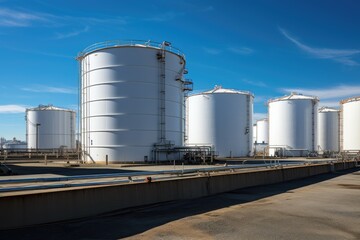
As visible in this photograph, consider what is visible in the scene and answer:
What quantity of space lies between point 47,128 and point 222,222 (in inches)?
2090

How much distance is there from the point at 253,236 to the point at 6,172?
14449mm

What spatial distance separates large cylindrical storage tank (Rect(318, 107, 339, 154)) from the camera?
198ft

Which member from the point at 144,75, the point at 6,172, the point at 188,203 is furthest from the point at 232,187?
the point at 144,75

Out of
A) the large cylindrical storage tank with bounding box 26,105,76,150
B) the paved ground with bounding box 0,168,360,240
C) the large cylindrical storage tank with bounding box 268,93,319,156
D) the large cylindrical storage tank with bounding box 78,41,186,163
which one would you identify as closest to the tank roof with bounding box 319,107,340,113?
the large cylindrical storage tank with bounding box 268,93,319,156

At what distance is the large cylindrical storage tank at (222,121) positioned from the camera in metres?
46.6

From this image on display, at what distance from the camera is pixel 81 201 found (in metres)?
9.84

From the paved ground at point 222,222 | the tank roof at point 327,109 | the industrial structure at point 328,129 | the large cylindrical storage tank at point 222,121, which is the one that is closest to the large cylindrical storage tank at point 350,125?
the industrial structure at point 328,129

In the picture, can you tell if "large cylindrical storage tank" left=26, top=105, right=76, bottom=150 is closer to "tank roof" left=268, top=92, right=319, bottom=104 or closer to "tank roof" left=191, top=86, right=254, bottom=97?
"tank roof" left=191, top=86, right=254, bottom=97

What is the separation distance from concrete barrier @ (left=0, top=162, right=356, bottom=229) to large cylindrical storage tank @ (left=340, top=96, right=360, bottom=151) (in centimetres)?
3506

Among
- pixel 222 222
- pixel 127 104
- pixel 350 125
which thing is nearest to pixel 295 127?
pixel 350 125

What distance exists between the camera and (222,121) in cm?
4669

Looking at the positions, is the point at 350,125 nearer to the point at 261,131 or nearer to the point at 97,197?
the point at 261,131

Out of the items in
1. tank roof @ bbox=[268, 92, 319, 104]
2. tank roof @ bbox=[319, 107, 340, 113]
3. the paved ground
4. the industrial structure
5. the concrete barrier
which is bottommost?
the paved ground

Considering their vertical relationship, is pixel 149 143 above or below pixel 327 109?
below
